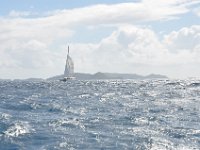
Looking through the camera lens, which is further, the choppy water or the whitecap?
the whitecap

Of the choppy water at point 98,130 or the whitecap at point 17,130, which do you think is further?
the whitecap at point 17,130

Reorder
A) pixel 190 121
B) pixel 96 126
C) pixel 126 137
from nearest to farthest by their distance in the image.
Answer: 1. pixel 126 137
2. pixel 96 126
3. pixel 190 121

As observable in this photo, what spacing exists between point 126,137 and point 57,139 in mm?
6116

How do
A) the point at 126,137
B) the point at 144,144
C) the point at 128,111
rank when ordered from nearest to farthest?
the point at 144,144, the point at 126,137, the point at 128,111

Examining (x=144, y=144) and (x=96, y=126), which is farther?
(x=96, y=126)

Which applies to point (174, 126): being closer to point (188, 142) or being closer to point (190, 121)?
point (190, 121)

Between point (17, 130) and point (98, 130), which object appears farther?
point (98, 130)

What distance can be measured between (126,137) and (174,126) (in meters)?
9.22

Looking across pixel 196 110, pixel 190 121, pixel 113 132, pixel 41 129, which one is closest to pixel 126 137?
pixel 113 132

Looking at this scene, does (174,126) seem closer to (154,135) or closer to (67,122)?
(154,135)

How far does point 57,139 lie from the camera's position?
3656 centimetres

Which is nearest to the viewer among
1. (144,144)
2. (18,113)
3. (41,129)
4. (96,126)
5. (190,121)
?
(144,144)

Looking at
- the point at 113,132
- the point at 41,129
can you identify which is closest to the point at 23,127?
the point at 41,129

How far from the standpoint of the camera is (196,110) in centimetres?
6388
